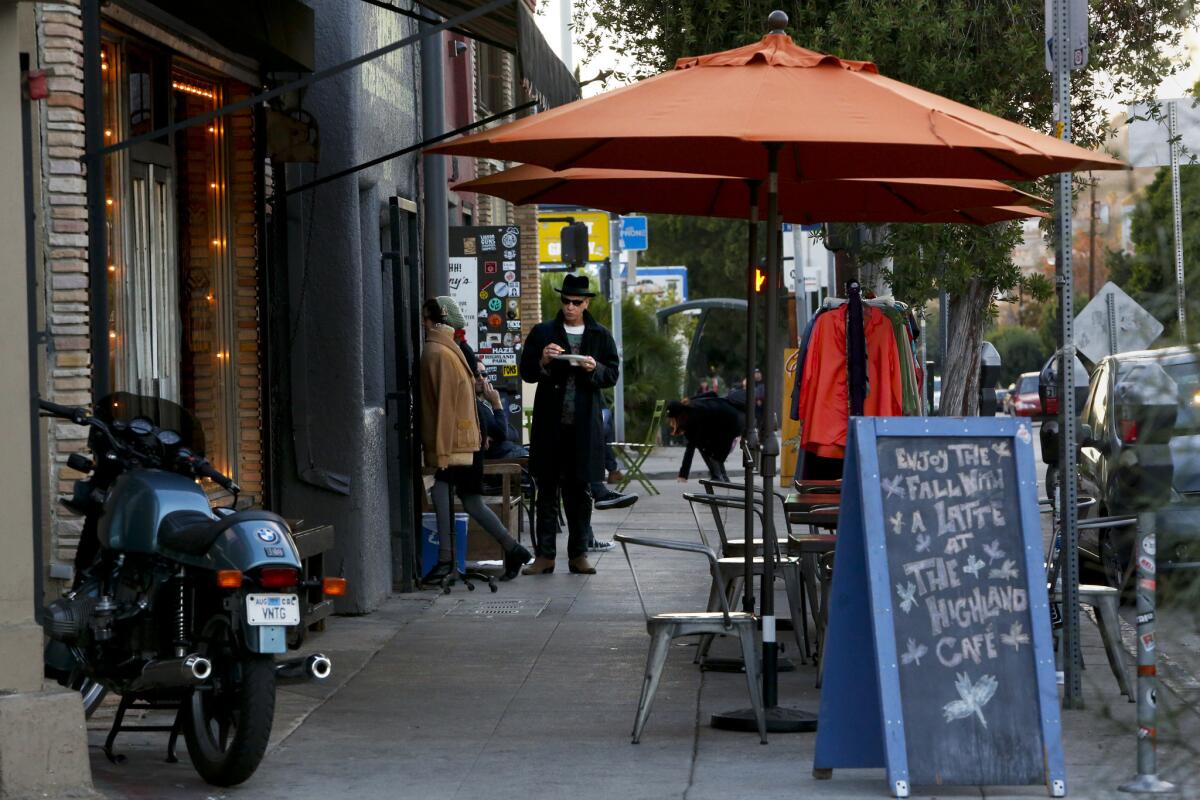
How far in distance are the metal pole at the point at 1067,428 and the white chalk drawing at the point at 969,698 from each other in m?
1.43

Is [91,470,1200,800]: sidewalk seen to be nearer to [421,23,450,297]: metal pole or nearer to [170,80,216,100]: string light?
[170,80,216,100]: string light

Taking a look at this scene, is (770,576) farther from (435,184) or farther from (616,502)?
(435,184)

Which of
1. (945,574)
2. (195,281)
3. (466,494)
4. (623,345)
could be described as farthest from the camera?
(623,345)

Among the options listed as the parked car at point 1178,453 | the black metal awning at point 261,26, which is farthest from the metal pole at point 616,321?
the parked car at point 1178,453

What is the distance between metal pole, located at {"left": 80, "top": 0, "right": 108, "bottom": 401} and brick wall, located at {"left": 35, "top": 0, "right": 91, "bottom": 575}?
0.04 meters

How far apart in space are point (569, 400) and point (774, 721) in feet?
18.9

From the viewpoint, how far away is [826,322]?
10.3 meters

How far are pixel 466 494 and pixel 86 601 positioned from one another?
20.6 ft

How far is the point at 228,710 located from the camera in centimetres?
602

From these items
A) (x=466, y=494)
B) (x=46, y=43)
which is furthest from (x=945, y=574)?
(x=466, y=494)

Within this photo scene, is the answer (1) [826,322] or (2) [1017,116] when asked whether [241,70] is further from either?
(2) [1017,116]

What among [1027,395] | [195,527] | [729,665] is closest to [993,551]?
[195,527]

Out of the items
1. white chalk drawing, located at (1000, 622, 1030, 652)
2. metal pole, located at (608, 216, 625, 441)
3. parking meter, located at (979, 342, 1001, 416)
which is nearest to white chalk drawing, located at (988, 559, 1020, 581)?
white chalk drawing, located at (1000, 622, 1030, 652)

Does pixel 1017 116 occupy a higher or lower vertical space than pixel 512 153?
higher
